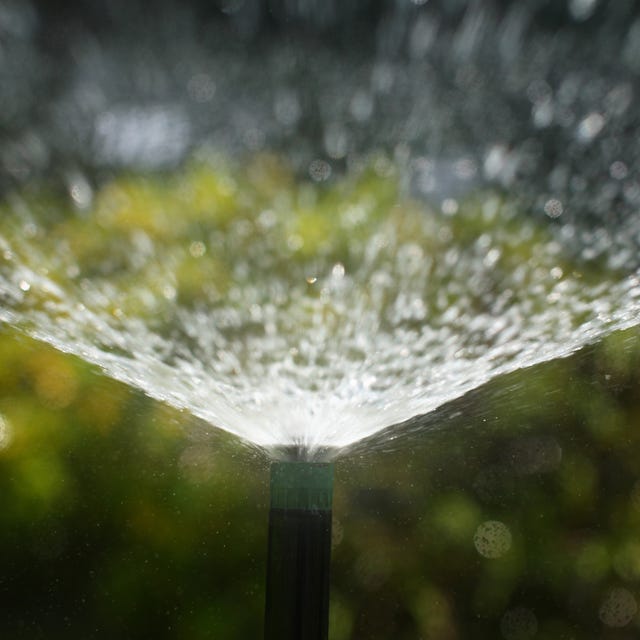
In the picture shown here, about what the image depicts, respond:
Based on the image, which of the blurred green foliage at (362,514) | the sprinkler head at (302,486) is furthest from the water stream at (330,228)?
the blurred green foliage at (362,514)

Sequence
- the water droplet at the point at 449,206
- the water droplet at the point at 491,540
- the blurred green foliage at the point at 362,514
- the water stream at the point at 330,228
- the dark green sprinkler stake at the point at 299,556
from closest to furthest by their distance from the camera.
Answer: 1. the water stream at the point at 330,228
2. the dark green sprinkler stake at the point at 299,556
3. the water droplet at the point at 449,206
4. the blurred green foliage at the point at 362,514
5. the water droplet at the point at 491,540

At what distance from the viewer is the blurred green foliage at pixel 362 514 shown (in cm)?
147

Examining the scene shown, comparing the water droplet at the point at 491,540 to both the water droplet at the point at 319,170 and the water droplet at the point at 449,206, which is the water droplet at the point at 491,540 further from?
the water droplet at the point at 319,170

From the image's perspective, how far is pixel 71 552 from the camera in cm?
148

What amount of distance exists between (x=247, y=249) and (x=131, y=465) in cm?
78

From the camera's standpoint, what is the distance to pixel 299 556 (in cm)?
79

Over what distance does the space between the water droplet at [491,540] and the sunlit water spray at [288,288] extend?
0.67 meters

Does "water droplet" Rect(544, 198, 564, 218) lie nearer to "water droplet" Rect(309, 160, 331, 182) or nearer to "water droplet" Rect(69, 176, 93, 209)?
"water droplet" Rect(309, 160, 331, 182)

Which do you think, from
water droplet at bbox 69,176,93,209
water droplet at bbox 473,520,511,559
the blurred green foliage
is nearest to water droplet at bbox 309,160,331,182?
water droplet at bbox 69,176,93,209

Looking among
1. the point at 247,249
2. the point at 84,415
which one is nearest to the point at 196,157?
the point at 247,249

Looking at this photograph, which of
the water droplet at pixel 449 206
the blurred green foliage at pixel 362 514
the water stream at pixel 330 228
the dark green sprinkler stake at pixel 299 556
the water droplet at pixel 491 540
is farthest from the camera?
the water droplet at pixel 491 540

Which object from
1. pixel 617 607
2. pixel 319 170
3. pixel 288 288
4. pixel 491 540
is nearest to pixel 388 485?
A: pixel 491 540

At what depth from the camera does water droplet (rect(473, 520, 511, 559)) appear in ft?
5.28

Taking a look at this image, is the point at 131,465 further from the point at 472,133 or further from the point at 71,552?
the point at 472,133
